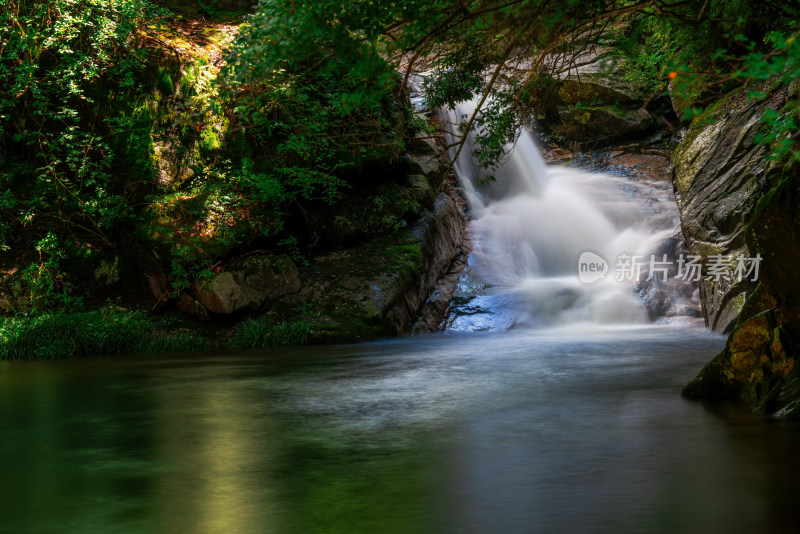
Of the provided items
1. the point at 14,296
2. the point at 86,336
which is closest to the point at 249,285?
the point at 86,336

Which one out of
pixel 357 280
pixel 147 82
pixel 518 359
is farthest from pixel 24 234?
pixel 518 359

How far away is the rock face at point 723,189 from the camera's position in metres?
10.6

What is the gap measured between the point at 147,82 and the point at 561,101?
13.4 metres

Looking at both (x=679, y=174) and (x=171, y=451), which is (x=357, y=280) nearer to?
(x=679, y=174)

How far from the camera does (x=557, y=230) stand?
17203 millimetres

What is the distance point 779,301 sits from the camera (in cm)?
584

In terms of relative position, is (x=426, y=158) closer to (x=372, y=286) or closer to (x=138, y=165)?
(x=372, y=286)

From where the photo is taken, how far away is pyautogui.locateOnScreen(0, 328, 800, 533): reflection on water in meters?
3.85

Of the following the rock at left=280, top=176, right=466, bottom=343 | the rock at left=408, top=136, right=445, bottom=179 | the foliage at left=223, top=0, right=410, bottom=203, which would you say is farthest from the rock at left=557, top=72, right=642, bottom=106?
the rock at left=280, top=176, right=466, bottom=343

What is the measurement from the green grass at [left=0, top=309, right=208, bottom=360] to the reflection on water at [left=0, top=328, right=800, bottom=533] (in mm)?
2461

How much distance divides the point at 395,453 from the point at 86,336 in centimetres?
839

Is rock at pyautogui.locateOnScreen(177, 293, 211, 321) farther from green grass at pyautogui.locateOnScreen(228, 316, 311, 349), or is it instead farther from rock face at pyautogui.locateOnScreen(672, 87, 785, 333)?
rock face at pyautogui.locateOnScreen(672, 87, 785, 333)

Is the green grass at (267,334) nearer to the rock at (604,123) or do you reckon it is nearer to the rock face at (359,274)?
the rock face at (359,274)

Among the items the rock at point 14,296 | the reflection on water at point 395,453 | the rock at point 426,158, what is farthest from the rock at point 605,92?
the rock at point 14,296
